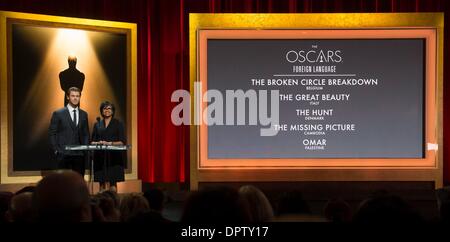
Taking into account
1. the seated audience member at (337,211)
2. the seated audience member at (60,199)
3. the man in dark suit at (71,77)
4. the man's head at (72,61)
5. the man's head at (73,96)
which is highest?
the man's head at (72,61)

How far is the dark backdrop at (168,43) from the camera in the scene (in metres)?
8.39

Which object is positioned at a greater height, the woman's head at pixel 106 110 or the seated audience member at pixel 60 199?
the woman's head at pixel 106 110

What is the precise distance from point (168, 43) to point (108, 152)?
79.2 inches

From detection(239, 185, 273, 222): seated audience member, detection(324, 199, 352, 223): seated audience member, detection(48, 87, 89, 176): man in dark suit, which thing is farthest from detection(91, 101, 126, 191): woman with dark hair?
detection(239, 185, 273, 222): seated audience member

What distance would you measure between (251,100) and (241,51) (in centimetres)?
63

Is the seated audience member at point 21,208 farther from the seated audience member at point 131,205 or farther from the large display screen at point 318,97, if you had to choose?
the large display screen at point 318,97

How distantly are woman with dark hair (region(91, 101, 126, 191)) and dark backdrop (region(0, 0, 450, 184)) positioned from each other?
1507 mm

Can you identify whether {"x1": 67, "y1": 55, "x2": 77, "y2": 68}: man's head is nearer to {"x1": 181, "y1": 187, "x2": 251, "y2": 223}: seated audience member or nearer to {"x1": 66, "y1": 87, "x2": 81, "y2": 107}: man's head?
{"x1": 66, "y1": 87, "x2": 81, "y2": 107}: man's head

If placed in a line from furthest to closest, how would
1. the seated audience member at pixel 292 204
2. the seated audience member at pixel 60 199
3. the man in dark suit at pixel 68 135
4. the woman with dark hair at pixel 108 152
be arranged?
the woman with dark hair at pixel 108 152
the man in dark suit at pixel 68 135
the seated audience member at pixel 292 204
the seated audience member at pixel 60 199

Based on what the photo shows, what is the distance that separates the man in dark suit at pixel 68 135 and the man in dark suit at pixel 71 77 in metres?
0.68

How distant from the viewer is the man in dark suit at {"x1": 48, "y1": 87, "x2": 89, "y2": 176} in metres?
6.78

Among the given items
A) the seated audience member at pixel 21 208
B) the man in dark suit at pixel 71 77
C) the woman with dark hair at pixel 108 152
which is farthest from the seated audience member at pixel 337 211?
the man in dark suit at pixel 71 77

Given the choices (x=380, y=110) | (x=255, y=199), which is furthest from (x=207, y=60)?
(x=255, y=199)
